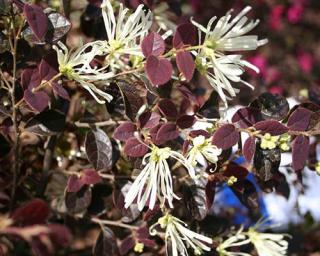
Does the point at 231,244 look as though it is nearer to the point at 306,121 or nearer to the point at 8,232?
the point at 306,121

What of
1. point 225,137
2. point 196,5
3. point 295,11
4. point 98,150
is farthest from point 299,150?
point 295,11

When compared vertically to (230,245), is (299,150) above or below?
above

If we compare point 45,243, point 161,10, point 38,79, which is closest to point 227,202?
point 161,10

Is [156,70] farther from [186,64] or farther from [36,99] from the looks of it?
[36,99]

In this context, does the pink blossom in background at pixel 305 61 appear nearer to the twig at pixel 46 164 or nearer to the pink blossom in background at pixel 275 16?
the pink blossom in background at pixel 275 16

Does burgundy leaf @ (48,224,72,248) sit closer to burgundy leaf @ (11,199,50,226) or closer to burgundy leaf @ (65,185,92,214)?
burgundy leaf @ (11,199,50,226)
